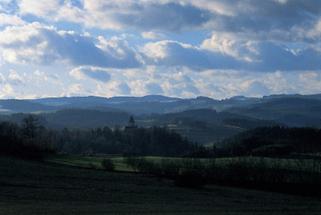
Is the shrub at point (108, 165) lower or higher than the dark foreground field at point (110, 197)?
higher

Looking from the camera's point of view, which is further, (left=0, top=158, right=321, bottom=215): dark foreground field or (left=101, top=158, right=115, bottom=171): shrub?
(left=101, top=158, right=115, bottom=171): shrub

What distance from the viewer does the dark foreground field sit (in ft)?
152

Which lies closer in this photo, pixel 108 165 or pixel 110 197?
pixel 110 197

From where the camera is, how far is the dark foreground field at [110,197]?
46.3 meters

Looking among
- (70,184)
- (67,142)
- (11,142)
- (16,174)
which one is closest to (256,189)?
(70,184)

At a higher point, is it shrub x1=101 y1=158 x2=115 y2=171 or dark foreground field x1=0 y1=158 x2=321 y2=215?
shrub x1=101 y1=158 x2=115 y2=171

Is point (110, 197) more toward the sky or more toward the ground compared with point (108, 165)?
more toward the ground

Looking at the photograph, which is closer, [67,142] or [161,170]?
[161,170]

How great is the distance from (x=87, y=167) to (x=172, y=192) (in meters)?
36.7

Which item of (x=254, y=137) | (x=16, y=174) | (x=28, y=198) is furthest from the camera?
(x=254, y=137)

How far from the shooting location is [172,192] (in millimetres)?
71000

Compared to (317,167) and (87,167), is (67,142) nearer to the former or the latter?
(87,167)

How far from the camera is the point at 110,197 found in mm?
59094

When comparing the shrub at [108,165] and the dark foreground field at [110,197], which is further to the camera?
the shrub at [108,165]
